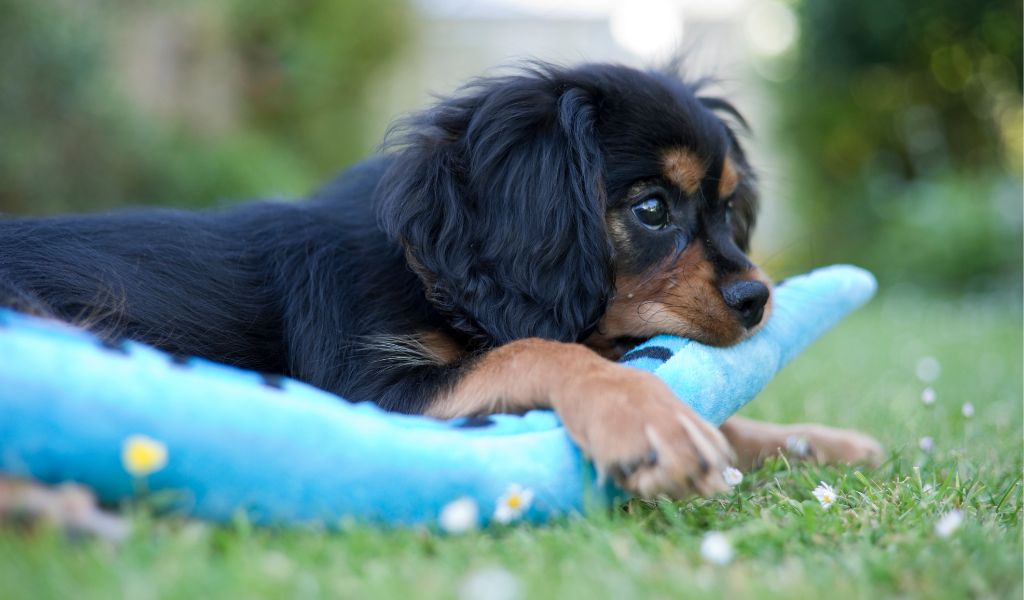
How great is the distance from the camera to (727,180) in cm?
293

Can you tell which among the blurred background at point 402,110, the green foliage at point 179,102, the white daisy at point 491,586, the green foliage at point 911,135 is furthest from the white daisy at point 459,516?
the green foliage at point 911,135

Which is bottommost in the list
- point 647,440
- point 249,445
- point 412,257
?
point 647,440

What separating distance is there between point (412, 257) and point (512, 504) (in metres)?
0.96

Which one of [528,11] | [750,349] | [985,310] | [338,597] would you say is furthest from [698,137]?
[528,11]

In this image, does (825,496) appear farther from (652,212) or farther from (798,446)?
(652,212)

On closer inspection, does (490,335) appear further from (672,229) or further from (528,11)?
(528,11)

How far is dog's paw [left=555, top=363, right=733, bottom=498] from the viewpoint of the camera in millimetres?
→ 1786

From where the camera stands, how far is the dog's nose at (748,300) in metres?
2.51

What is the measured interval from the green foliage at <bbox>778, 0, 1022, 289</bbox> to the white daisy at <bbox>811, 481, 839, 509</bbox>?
8241mm

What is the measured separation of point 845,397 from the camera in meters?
4.00

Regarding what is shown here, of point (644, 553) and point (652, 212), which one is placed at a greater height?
point (652, 212)

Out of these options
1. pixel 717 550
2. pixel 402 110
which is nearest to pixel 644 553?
pixel 717 550

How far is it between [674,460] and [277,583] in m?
0.79

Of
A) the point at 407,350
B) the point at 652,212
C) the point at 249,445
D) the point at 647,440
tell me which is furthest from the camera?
the point at 652,212
